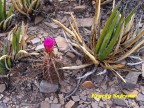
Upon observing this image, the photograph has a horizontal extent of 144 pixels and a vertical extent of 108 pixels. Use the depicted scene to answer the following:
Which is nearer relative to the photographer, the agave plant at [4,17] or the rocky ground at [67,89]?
the rocky ground at [67,89]

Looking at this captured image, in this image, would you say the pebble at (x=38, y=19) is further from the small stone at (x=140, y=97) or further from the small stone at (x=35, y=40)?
the small stone at (x=140, y=97)

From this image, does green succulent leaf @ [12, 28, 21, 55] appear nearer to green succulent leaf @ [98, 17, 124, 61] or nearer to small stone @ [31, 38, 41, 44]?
small stone @ [31, 38, 41, 44]

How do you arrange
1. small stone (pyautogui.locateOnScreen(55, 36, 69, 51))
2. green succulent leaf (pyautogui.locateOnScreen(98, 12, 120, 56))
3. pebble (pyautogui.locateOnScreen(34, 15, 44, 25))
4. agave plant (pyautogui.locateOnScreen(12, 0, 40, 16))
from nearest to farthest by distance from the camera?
green succulent leaf (pyautogui.locateOnScreen(98, 12, 120, 56)) → small stone (pyautogui.locateOnScreen(55, 36, 69, 51)) → agave plant (pyautogui.locateOnScreen(12, 0, 40, 16)) → pebble (pyautogui.locateOnScreen(34, 15, 44, 25))

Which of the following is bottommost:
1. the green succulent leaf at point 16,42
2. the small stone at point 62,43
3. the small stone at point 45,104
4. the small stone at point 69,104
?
the small stone at point 69,104

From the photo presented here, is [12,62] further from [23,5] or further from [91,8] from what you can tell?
[91,8]

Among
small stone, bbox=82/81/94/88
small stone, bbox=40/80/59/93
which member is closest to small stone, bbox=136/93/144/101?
small stone, bbox=82/81/94/88

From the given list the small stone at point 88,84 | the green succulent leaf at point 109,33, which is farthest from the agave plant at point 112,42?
the small stone at point 88,84

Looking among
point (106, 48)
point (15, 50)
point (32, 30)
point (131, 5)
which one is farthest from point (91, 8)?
point (15, 50)
